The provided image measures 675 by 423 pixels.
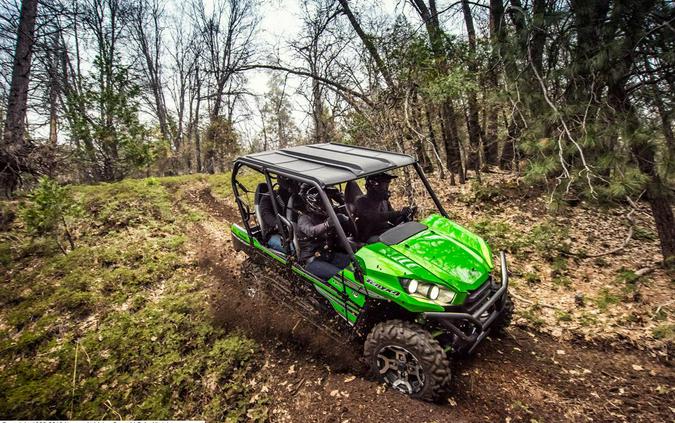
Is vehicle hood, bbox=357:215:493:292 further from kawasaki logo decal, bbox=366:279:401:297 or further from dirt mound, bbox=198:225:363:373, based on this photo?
dirt mound, bbox=198:225:363:373

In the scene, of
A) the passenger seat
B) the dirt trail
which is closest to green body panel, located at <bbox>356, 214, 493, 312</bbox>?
the dirt trail

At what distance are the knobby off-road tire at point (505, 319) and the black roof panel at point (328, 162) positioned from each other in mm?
1971

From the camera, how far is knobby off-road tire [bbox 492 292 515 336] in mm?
3547

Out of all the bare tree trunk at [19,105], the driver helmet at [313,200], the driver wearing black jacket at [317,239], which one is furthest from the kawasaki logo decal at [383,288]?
the bare tree trunk at [19,105]

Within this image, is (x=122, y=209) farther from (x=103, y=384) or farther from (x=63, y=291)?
(x=103, y=384)

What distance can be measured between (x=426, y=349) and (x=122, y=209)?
8063 millimetres

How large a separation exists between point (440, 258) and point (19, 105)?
9122 mm

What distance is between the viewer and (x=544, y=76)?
3.97m

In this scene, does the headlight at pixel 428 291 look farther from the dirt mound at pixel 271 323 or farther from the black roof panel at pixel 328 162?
the black roof panel at pixel 328 162

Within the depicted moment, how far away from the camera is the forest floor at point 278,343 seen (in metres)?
2.98

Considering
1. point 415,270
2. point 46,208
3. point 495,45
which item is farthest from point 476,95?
point 46,208

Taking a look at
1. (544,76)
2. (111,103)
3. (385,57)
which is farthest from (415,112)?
(111,103)

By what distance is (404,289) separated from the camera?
9.62ft

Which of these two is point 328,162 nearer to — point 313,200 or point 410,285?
point 313,200
